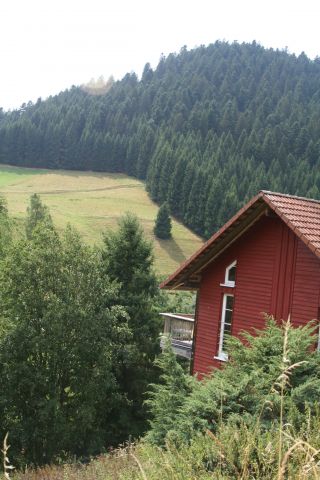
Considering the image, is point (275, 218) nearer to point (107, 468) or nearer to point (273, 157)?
point (107, 468)

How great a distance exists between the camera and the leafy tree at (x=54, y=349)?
21.9m

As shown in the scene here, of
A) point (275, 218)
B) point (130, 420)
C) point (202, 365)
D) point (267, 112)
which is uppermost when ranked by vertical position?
point (267, 112)

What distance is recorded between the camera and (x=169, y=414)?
44.5 ft

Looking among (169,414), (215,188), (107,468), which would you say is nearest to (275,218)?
(169,414)

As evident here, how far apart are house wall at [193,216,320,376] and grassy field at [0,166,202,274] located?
55.2 m

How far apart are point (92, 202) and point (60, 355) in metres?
93.2

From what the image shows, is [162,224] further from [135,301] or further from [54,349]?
[54,349]

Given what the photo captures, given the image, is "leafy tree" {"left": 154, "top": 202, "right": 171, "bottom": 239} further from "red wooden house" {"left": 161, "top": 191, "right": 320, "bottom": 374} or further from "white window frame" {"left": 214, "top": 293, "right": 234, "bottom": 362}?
"white window frame" {"left": 214, "top": 293, "right": 234, "bottom": 362}

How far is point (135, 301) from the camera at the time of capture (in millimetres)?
27812

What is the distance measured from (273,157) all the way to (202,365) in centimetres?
14242

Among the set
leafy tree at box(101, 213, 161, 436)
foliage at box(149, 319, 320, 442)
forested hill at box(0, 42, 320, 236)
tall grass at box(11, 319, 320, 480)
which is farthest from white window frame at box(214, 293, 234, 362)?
forested hill at box(0, 42, 320, 236)

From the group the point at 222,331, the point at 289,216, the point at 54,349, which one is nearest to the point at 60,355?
the point at 54,349

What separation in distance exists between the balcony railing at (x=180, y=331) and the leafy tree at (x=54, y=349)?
10.7 ft

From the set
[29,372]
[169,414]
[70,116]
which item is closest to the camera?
[169,414]
